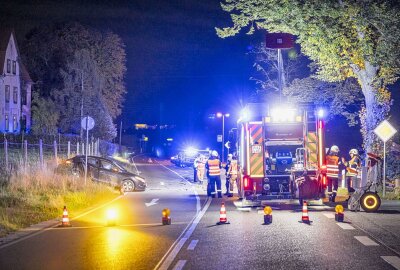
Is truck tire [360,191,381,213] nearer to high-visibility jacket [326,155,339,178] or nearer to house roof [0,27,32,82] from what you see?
high-visibility jacket [326,155,339,178]

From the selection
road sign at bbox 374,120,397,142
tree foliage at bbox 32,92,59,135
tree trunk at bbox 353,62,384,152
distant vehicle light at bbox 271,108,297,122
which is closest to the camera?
distant vehicle light at bbox 271,108,297,122

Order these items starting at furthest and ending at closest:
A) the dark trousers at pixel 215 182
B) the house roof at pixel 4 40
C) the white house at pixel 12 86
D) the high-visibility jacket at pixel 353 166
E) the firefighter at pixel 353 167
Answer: the house roof at pixel 4 40
the white house at pixel 12 86
the dark trousers at pixel 215 182
the high-visibility jacket at pixel 353 166
the firefighter at pixel 353 167

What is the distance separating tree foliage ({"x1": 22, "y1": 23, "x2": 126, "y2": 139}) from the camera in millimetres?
60094

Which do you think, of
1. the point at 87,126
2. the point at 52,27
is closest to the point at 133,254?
the point at 87,126

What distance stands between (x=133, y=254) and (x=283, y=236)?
358cm

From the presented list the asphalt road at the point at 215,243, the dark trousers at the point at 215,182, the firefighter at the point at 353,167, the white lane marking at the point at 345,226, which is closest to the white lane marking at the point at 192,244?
the asphalt road at the point at 215,243

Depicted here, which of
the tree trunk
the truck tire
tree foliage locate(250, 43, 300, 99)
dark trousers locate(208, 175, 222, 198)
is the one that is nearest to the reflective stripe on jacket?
dark trousers locate(208, 175, 222, 198)

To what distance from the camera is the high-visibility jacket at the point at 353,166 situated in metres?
22.7

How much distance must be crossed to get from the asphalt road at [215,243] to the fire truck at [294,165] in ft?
3.55

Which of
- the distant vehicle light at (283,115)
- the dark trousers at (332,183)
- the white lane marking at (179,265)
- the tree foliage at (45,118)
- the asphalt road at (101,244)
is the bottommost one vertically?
the asphalt road at (101,244)

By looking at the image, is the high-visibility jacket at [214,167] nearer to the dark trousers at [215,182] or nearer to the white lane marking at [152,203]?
the dark trousers at [215,182]

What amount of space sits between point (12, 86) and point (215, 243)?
185 feet

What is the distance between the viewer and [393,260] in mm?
10578

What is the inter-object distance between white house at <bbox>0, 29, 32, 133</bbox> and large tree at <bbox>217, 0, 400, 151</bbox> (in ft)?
122
